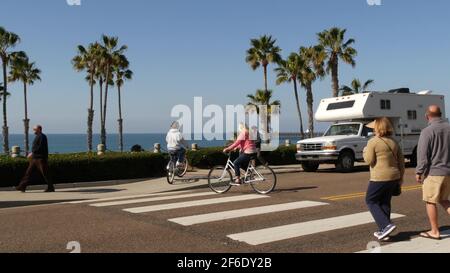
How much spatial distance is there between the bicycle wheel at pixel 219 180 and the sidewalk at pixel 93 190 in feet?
6.16

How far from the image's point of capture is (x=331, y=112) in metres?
19.9

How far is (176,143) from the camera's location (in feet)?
49.1

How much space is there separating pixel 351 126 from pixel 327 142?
1.74m

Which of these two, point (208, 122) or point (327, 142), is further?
point (208, 122)

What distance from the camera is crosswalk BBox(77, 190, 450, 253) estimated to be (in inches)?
269

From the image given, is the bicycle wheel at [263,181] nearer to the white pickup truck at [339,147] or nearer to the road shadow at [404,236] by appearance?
the road shadow at [404,236]

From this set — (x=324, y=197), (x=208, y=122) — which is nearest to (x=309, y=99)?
(x=208, y=122)

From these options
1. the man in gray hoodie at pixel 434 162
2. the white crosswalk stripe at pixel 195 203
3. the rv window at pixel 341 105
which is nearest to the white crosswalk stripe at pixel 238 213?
the white crosswalk stripe at pixel 195 203

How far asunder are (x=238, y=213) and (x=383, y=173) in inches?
130

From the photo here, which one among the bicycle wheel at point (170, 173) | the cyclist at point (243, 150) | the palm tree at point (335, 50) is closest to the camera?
the cyclist at point (243, 150)

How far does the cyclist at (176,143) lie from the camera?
49.1 feet

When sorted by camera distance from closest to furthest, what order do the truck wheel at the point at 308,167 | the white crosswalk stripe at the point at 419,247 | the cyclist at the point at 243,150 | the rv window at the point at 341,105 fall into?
1. the white crosswalk stripe at the point at 419,247
2. the cyclist at the point at 243,150
3. the rv window at the point at 341,105
4. the truck wheel at the point at 308,167

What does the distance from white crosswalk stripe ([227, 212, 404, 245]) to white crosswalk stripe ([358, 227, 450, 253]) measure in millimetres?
1270
